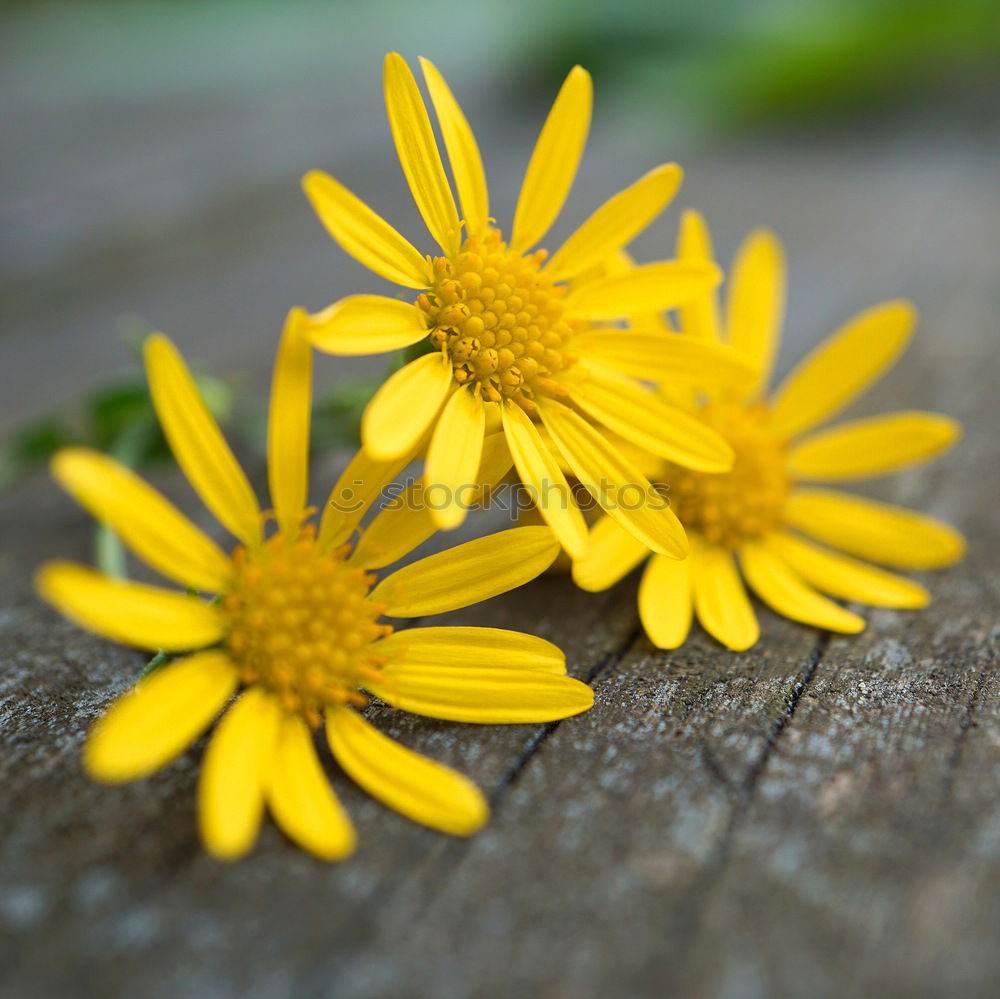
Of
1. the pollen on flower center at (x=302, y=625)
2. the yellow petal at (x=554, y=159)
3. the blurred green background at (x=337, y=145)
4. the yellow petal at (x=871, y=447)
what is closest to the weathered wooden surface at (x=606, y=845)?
the pollen on flower center at (x=302, y=625)

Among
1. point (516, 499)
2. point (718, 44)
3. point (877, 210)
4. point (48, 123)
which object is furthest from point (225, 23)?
point (516, 499)

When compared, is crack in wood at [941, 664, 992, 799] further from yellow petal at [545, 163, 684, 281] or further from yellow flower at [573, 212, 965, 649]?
yellow petal at [545, 163, 684, 281]

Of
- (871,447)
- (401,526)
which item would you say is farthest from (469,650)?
(871,447)

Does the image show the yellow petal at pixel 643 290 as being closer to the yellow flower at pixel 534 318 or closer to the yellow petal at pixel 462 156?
the yellow flower at pixel 534 318

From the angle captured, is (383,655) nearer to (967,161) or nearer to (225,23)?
(967,161)

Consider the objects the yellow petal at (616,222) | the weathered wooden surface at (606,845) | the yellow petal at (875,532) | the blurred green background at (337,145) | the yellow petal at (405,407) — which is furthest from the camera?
the blurred green background at (337,145)

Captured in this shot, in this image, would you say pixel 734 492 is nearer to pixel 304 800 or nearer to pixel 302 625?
pixel 302 625
